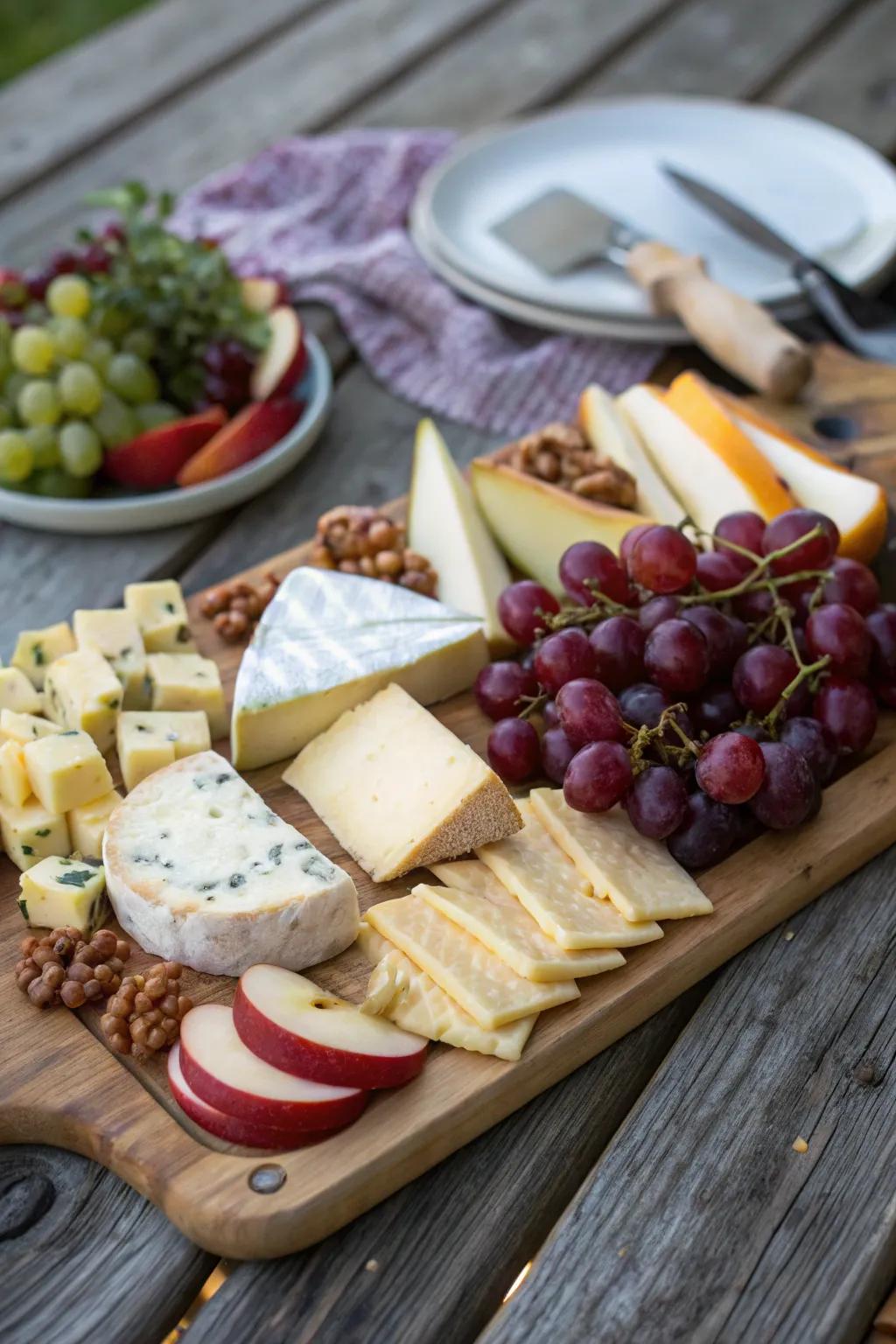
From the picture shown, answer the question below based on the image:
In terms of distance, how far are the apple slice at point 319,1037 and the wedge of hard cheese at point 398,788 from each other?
0.77ft

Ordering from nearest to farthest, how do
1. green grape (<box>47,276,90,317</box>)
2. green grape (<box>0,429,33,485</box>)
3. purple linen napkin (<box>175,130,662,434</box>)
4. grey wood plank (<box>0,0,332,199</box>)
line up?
green grape (<box>0,429,33,485</box>) < green grape (<box>47,276,90,317</box>) < purple linen napkin (<box>175,130,662,434</box>) < grey wood plank (<box>0,0,332,199</box>)

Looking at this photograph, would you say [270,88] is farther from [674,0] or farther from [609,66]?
[674,0]

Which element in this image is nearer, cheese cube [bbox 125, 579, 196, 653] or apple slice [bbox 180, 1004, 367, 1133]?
apple slice [bbox 180, 1004, 367, 1133]

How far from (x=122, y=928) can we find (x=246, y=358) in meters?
1.14

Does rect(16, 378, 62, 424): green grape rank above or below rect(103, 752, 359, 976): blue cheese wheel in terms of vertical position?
above

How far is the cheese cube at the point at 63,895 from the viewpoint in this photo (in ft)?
4.58

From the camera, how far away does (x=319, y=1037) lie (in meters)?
1.22

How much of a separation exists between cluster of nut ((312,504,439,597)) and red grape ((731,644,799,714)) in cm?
51

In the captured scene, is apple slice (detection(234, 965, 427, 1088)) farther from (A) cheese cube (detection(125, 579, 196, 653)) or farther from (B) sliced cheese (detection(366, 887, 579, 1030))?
(A) cheese cube (detection(125, 579, 196, 653))

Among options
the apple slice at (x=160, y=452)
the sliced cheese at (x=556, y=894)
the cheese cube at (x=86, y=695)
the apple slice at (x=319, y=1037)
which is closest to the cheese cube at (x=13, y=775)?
the cheese cube at (x=86, y=695)

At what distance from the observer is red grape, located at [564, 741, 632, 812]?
145 centimetres

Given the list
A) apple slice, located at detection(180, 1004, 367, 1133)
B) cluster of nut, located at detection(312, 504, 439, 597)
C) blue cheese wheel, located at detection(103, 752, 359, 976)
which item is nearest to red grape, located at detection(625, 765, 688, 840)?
blue cheese wheel, located at detection(103, 752, 359, 976)

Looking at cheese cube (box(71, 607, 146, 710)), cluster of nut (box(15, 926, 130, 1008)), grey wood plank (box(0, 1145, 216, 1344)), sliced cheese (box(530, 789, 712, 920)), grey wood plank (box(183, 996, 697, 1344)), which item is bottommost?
grey wood plank (box(0, 1145, 216, 1344))

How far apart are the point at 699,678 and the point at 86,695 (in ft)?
2.42
